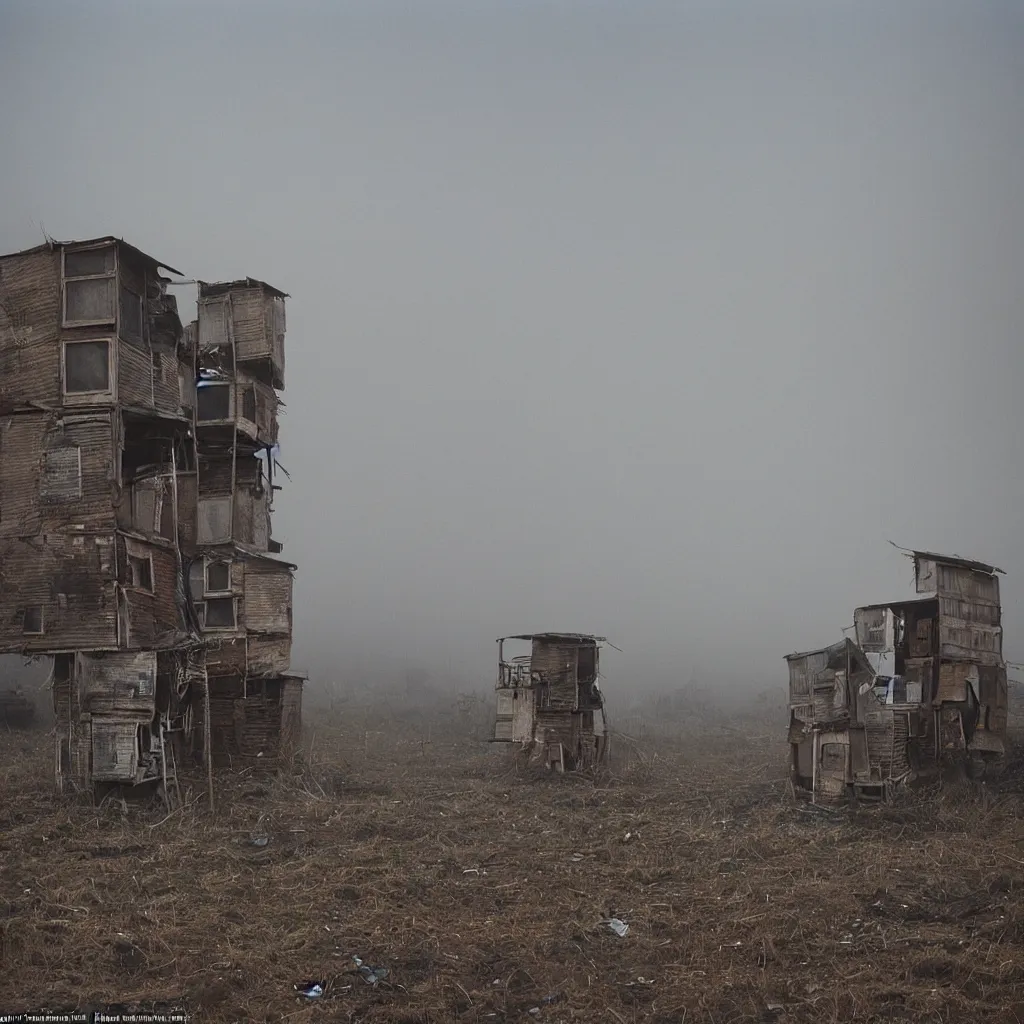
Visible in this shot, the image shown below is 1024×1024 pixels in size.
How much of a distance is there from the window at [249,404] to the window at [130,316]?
5.48 metres

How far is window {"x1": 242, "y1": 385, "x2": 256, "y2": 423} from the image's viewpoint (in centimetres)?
3084

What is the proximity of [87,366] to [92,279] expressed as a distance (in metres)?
2.22

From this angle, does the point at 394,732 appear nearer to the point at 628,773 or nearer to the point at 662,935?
the point at 628,773

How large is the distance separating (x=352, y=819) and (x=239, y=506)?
1257cm

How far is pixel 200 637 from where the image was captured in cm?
2644

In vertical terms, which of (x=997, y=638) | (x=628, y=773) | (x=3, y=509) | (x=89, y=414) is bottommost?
(x=628, y=773)

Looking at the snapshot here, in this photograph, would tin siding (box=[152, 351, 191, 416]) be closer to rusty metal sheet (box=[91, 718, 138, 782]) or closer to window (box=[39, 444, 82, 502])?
window (box=[39, 444, 82, 502])

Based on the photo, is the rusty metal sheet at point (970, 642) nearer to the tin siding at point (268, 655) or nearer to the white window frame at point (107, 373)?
the tin siding at point (268, 655)

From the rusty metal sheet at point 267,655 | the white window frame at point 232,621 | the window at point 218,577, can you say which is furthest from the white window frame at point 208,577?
the rusty metal sheet at point 267,655

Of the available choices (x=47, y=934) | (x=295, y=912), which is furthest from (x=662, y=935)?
(x=47, y=934)

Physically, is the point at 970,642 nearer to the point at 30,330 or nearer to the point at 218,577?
the point at 218,577

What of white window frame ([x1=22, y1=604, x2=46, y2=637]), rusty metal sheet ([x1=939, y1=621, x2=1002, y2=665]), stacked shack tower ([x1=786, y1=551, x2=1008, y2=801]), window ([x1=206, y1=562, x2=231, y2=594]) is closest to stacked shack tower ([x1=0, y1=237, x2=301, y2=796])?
white window frame ([x1=22, y1=604, x2=46, y2=637])

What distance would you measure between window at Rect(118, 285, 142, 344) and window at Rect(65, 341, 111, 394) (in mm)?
703

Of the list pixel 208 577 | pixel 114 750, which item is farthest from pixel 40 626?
pixel 208 577
